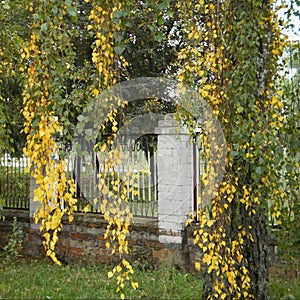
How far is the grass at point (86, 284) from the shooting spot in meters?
4.59

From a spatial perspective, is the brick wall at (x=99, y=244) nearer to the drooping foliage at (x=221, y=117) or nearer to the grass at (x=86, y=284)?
the grass at (x=86, y=284)

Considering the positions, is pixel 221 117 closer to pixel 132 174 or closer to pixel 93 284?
pixel 132 174

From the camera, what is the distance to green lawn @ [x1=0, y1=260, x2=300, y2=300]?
14.8 ft

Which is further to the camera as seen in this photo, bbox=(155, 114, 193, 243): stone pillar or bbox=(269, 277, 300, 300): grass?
bbox=(155, 114, 193, 243): stone pillar

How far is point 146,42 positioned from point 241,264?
4842 millimetres

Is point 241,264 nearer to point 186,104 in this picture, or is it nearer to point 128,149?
point 186,104

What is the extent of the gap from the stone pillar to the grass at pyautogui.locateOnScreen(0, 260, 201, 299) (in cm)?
45

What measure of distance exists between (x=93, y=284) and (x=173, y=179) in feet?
4.64

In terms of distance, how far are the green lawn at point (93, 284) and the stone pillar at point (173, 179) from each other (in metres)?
0.45

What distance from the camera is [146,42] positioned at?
7680mm

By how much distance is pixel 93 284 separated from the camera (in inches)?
193

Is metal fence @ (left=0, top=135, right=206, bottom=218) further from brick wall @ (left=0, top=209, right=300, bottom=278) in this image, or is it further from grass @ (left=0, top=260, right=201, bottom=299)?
grass @ (left=0, top=260, right=201, bottom=299)

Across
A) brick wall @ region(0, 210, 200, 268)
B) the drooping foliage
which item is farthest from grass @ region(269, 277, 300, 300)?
brick wall @ region(0, 210, 200, 268)

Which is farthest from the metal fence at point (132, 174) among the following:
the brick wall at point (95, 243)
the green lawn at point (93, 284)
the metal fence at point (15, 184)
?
the green lawn at point (93, 284)
